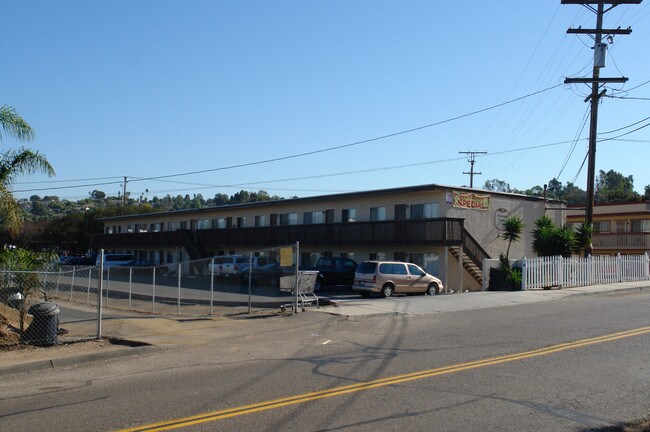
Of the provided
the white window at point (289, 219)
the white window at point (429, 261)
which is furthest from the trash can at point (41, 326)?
the white window at point (289, 219)

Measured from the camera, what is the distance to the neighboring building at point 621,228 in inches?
1866

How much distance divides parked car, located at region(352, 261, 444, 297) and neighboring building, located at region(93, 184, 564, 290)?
449 centimetres

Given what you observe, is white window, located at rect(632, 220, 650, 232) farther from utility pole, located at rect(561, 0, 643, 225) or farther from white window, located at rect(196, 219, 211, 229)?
white window, located at rect(196, 219, 211, 229)

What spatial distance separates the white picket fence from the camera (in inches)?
1065

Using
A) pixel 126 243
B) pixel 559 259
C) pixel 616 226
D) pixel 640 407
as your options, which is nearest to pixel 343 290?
pixel 559 259

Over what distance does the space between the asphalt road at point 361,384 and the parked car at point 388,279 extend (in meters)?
10.9

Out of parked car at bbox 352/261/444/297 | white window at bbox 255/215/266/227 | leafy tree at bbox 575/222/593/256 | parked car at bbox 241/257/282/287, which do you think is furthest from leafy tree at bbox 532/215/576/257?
white window at bbox 255/215/266/227

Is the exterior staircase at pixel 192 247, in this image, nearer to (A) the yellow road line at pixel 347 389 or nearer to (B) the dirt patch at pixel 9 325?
(B) the dirt patch at pixel 9 325

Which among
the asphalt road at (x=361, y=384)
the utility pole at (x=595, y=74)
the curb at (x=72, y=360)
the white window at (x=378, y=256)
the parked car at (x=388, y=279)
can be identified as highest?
the utility pole at (x=595, y=74)

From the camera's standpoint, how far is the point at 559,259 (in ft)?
91.9

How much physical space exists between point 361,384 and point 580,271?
23.9 m

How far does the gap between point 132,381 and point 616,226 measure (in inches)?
2005

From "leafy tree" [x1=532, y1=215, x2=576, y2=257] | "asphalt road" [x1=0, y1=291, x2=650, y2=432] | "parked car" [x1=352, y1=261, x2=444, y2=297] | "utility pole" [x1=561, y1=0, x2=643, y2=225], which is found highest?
"utility pole" [x1=561, y1=0, x2=643, y2=225]

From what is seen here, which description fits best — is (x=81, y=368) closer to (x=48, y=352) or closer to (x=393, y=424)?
(x=48, y=352)
